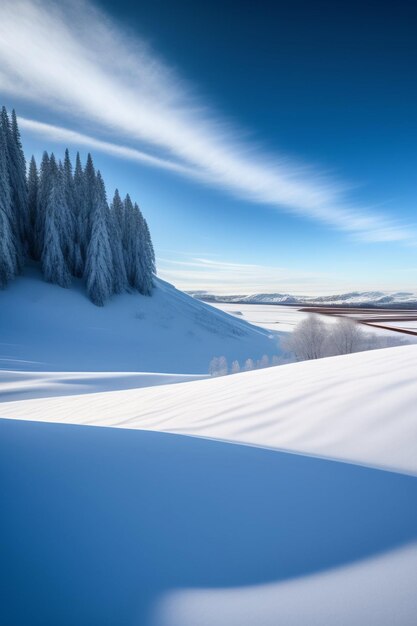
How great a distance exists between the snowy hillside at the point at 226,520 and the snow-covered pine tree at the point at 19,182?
3142cm

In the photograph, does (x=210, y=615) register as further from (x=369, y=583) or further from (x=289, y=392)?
(x=289, y=392)

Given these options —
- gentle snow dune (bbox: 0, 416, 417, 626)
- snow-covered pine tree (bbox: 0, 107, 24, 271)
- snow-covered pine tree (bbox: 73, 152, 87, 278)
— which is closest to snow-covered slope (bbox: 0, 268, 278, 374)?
snow-covered pine tree (bbox: 0, 107, 24, 271)

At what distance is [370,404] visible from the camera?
7.35ft

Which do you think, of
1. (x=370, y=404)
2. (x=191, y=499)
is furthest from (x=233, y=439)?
(x=370, y=404)

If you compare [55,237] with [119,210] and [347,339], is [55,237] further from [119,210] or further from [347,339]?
[347,339]

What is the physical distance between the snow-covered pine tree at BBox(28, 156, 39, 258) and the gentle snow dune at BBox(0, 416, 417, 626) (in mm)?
32734

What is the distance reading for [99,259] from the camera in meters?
27.0

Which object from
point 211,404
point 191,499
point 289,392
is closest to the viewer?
point 191,499

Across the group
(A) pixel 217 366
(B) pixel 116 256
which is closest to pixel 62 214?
(B) pixel 116 256

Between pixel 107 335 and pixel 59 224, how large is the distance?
12915 mm

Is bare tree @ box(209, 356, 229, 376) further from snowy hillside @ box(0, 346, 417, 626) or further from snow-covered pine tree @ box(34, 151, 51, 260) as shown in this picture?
snow-covered pine tree @ box(34, 151, 51, 260)

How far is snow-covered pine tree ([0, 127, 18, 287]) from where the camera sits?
2314 centimetres

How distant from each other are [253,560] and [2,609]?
3.16 ft

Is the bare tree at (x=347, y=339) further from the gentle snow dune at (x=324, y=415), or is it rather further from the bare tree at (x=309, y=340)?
the gentle snow dune at (x=324, y=415)
